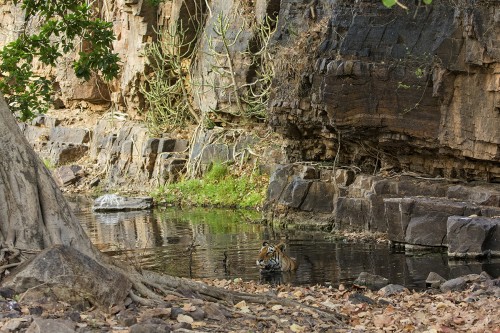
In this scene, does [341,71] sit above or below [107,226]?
above

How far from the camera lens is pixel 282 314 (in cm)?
914

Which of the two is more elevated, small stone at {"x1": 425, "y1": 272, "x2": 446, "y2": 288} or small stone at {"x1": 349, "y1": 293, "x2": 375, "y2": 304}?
small stone at {"x1": 349, "y1": 293, "x2": 375, "y2": 304}

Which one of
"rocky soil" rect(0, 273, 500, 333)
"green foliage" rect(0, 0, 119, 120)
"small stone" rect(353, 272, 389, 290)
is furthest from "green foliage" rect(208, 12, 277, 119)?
"rocky soil" rect(0, 273, 500, 333)

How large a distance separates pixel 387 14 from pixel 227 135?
10113 millimetres

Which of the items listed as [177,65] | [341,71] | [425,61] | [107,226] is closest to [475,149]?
[425,61]

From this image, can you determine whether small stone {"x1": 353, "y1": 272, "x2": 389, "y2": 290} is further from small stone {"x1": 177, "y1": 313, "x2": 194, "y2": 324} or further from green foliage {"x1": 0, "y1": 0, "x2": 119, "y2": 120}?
small stone {"x1": 177, "y1": 313, "x2": 194, "y2": 324}

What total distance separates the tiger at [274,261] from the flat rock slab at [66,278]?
7.51m

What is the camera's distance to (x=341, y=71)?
A: 21734mm

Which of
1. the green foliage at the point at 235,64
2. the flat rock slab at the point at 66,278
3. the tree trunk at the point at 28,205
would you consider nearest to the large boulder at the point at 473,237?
the tree trunk at the point at 28,205

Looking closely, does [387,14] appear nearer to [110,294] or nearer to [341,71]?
[341,71]

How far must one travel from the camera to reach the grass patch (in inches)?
1086

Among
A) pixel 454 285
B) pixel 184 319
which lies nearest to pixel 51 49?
pixel 454 285

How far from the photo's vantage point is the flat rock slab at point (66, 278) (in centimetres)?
812

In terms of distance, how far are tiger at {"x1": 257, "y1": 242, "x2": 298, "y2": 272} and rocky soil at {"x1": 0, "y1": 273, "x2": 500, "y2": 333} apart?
3.23 meters
